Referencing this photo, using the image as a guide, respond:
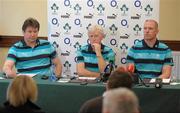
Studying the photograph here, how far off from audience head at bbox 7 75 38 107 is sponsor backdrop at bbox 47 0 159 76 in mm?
2761

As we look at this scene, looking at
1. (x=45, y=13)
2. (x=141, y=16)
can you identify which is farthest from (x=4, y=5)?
(x=141, y=16)

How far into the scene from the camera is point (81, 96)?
394 cm

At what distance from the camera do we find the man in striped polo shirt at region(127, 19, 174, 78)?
4.85 metres

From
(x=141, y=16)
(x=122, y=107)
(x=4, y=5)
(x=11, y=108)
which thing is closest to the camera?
(x=122, y=107)

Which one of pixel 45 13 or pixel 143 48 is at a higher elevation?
pixel 45 13

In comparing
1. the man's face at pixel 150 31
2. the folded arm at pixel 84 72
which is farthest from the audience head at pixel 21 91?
the man's face at pixel 150 31

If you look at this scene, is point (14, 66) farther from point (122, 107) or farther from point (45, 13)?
point (122, 107)

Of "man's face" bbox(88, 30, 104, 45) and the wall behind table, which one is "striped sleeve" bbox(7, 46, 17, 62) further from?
the wall behind table

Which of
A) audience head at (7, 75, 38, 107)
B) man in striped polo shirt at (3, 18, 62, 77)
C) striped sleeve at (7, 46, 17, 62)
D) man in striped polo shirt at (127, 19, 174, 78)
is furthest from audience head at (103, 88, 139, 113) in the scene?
striped sleeve at (7, 46, 17, 62)

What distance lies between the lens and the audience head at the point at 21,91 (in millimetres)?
2969

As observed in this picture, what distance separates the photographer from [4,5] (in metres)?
6.65

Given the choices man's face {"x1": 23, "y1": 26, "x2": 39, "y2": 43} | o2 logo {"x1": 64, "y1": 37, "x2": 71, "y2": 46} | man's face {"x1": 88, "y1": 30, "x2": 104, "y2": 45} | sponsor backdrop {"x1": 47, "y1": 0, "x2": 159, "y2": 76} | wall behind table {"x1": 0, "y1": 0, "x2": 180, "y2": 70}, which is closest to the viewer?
man's face {"x1": 23, "y1": 26, "x2": 39, "y2": 43}

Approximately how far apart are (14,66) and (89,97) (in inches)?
60.1

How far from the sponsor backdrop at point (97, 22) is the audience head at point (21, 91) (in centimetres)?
276
